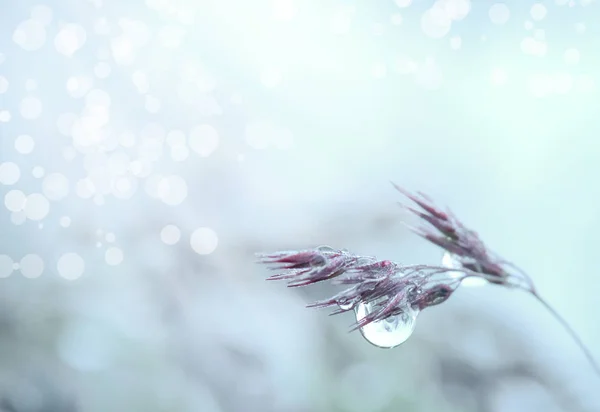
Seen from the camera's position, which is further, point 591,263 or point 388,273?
point 591,263

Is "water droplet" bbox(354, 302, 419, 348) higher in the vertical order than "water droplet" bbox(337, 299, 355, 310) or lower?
lower

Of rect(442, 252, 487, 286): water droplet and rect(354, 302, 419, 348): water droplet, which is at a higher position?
rect(442, 252, 487, 286): water droplet

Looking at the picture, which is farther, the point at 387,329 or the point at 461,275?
the point at 387,329

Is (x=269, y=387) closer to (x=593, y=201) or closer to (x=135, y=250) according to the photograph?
(x=135, y=250)

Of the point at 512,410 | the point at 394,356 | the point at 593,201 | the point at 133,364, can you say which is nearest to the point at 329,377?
the point at 394,356

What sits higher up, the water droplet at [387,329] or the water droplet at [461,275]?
the water droplet at [461,275]

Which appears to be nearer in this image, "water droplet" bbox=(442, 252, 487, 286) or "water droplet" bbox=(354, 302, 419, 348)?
"water droplet" bbox=(442, 252, 487, 286)

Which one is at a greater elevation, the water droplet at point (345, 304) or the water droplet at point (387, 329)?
the water droplet at point (345, 304)

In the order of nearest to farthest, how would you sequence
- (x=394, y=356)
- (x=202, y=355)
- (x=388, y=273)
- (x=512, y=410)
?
(x=388, y=273)
(x=512, y=410)
(x=394, y=356)
(x=202, y=355)

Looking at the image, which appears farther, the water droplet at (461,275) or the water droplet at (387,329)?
the water droplet at (387,329)

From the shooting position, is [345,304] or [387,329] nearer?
[345,304]

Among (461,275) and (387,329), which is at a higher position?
(461,275)
